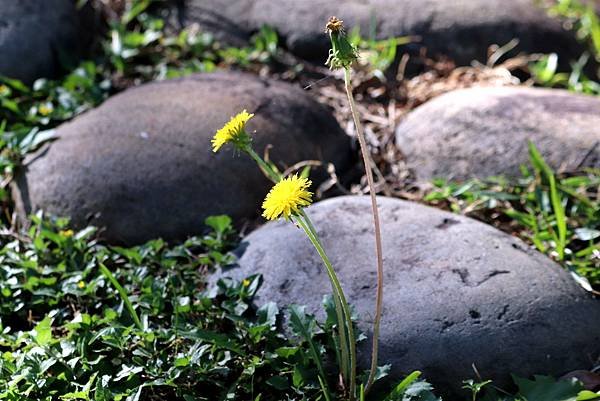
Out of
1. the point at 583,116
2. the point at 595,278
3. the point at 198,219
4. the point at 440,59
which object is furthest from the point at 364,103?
the point at 595,278

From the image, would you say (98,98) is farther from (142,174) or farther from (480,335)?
(480,335)

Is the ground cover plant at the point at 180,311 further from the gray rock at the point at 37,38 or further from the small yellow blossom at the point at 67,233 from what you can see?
the gray rock at the point at 37,38

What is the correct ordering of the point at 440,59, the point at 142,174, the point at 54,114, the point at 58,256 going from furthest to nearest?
the point at 440,59
the point at 54,114
the point at 142,174
the point at 58,256

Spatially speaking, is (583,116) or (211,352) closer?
(211,352)

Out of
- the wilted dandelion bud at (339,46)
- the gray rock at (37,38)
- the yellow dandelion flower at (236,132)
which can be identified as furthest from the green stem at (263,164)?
the gray rock at (37,38)

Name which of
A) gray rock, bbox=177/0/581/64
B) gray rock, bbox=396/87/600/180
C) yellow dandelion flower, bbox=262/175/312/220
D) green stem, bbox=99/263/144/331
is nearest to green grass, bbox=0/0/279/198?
gray rock, bbox=177/0/581/64

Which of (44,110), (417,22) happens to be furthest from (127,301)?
(417,22)

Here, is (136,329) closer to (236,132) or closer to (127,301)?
(127,301)

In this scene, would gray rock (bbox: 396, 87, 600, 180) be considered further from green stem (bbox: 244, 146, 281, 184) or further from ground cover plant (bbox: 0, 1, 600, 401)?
green stem (bbox: 244, 146, 281, 184)
